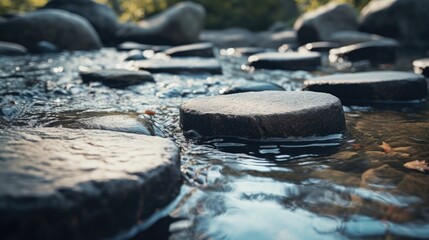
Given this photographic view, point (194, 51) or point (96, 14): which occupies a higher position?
point (96, 14)

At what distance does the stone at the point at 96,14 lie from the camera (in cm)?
991

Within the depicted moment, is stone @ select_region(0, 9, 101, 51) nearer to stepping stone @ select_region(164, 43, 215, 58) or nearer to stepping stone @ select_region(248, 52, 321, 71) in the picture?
stepping stone @ select_region(164, 43, 215, 58)

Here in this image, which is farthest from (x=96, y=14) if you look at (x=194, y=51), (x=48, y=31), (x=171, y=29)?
(x=194, y=51)

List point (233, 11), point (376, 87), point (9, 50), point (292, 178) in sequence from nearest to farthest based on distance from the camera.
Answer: point (292, 178), point (376, 87), point (9, 50), point (233, 11)

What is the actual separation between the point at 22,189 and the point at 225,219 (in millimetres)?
632

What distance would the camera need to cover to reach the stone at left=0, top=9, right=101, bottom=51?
24.0 ft

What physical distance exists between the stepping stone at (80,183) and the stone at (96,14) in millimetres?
8888

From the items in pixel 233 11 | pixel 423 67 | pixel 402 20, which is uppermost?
pixel 233 11

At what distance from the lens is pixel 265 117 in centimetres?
206

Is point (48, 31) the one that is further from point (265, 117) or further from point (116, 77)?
point (265, 117)

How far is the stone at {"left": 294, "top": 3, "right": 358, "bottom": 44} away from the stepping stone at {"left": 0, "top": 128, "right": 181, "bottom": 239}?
344 inches

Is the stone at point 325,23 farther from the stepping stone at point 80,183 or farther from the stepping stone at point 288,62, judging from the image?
the stepping stone at point 80,183

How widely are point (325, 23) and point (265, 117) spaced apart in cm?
850

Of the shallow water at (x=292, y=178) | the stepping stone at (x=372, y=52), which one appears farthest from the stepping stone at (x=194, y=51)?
the shallow water at (x=292, y=178)
